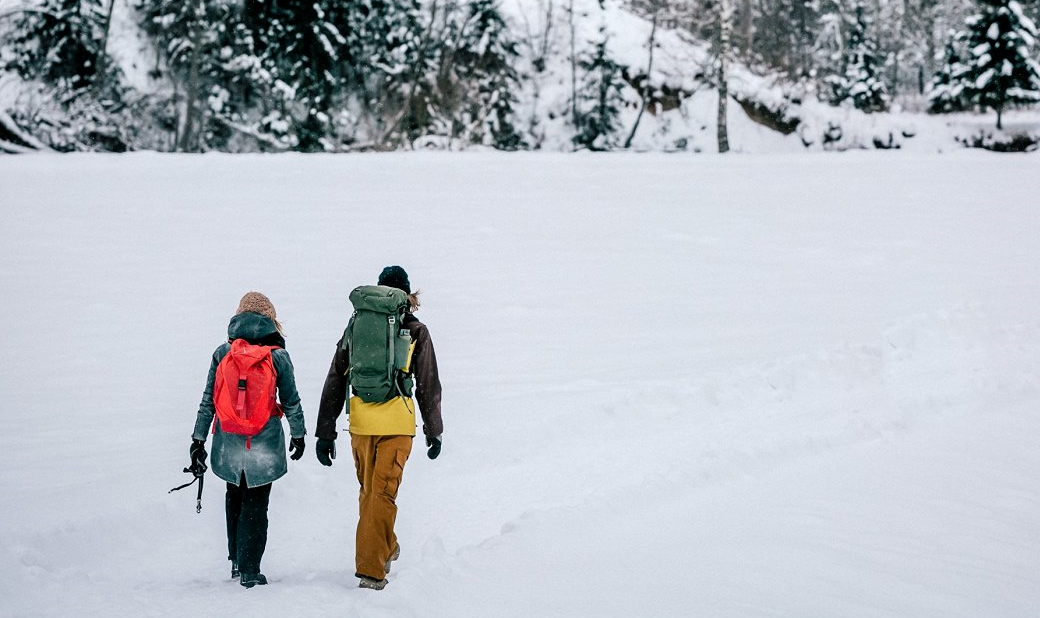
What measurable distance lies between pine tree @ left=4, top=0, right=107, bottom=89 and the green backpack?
981 inches

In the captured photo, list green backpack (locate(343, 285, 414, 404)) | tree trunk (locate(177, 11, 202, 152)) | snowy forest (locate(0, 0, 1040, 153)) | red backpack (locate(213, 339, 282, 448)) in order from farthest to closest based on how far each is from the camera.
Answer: tree trunk (locate(177, 11, 202, 152)), snowy forest (locate(0, 0, 1040, 153)), green backpack (locate(343, 285, 414, 404)), red backpack (locate(213, 339, 282, 448))

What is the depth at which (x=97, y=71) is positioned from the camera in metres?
26.1

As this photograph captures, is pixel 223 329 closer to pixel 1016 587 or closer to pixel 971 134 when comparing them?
pixel 1016 587

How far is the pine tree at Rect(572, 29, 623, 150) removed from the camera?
27.8 meters

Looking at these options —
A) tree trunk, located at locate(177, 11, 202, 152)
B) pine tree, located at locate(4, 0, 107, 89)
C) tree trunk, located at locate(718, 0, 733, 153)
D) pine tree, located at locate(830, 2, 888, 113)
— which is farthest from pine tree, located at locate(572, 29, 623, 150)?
pine tree, located at locate(830, 2, 888, 113)

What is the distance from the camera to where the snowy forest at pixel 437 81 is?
2569 centimetres

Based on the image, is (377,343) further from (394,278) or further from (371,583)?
(371,583)

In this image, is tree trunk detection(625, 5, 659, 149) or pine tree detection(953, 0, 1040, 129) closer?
tree trunk detection(625, 5, 659, 149)

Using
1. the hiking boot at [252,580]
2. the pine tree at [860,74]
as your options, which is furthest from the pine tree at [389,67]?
the hiking boot at [252,580]

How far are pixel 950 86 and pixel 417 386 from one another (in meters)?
37.1

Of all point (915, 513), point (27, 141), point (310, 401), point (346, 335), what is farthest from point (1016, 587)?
point (27, 141)

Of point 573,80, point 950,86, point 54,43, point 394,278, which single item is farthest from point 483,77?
point 394,278

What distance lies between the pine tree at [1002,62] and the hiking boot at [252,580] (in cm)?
3446

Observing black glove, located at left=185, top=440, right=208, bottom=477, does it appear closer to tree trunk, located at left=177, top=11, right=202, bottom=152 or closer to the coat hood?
the coat hood
